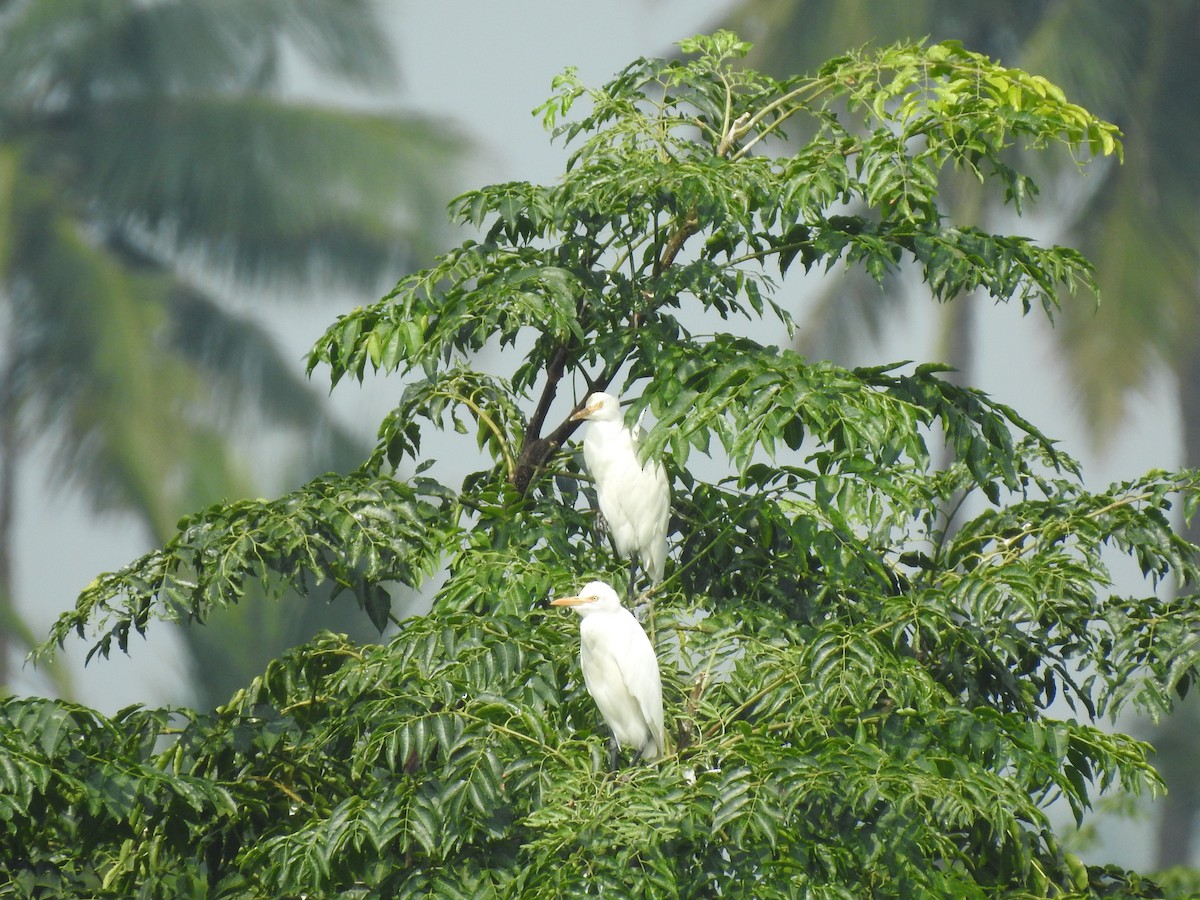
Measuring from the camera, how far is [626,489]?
3236 mm

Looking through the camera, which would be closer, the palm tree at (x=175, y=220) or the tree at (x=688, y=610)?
the tree at (x=688, y=610)

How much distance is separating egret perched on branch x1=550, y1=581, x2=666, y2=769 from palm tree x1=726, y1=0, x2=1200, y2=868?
25.4 feet

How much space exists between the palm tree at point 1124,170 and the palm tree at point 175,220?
2.97 metres

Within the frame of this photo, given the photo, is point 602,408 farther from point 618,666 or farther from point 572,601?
point 618,666

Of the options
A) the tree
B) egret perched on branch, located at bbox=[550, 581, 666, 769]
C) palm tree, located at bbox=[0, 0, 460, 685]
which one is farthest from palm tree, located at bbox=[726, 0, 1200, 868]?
egret perched on branch, located at bbox=[550, 581, 666, 769]

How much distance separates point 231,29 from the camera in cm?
1177

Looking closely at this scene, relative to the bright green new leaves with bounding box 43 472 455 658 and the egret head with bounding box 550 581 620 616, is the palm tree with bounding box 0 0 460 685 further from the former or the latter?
the egret head with bounding box 550 581 620 616

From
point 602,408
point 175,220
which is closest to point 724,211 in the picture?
point 602,408

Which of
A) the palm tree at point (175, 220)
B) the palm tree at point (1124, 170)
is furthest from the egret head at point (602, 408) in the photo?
the palm tree at point (1124, 170)

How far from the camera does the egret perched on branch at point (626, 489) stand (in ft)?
10.4

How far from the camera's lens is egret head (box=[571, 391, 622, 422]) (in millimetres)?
3357

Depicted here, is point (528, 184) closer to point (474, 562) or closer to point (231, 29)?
point (474, 562)

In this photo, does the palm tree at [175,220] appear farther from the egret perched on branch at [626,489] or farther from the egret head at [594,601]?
the egret head at [594,601]

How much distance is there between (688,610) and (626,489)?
396mm
